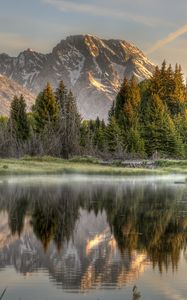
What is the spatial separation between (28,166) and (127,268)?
5407cm

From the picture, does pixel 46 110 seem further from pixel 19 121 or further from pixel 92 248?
pixel 92 248

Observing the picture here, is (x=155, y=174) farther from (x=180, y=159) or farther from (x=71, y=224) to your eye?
(x=71, y=224)

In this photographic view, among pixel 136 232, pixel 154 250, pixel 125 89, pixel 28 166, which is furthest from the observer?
pixel 125 89

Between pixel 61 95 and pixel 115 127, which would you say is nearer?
pixel 115 127

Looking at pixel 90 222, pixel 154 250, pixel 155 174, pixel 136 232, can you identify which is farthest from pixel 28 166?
pixel 154 250

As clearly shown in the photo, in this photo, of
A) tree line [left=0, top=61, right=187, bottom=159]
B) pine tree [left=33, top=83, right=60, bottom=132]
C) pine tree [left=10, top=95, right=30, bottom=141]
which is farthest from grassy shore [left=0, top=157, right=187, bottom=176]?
pine tree [left=10, top=95, right=30, bottom=141]

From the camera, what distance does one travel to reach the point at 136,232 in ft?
82.3

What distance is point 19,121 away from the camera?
10494 cm

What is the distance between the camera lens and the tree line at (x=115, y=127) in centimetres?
9206

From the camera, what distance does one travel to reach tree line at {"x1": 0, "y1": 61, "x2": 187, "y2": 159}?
302 feet

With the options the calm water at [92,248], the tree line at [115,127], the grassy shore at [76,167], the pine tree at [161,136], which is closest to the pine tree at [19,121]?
the tree line at [115,127]

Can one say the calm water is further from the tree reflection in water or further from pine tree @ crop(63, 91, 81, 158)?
pine tree @ crop(63, 91, 81, 158)

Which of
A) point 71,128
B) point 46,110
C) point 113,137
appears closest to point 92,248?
point 71,128

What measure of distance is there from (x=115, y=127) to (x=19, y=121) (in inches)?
632
